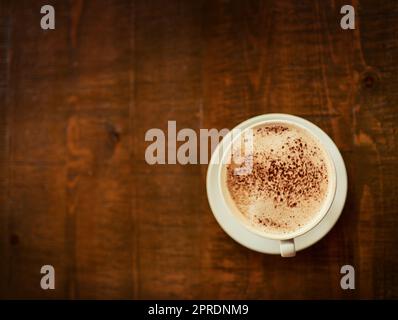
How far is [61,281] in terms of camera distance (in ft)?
3.88

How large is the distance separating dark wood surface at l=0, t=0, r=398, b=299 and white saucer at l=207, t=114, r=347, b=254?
0.26 ft

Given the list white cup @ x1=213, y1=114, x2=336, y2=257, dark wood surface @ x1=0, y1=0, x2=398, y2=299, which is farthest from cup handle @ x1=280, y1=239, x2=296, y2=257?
dark wood surface @ x1=0, y1=0, x2=398, y2=299

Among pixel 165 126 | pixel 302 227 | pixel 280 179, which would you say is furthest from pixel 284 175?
pixel 165 126

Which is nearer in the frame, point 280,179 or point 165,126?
point 280,179

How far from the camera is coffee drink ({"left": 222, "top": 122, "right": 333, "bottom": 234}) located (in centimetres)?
96

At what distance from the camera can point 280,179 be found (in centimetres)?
98

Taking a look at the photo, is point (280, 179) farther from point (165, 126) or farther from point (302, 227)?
point (165, 126)

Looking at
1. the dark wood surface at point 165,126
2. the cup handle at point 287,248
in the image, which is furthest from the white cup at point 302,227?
the dark wood surface at point 165,126

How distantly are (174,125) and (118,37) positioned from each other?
1.09 ft

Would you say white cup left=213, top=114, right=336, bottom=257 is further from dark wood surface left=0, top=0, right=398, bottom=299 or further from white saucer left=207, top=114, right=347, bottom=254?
→ dark wood surface left=0, top=0, right=398, bottom=299

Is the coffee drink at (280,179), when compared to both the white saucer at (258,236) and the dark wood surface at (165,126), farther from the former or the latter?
the dark wood surface at (165,126)

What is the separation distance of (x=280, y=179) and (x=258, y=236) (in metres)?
0.17
